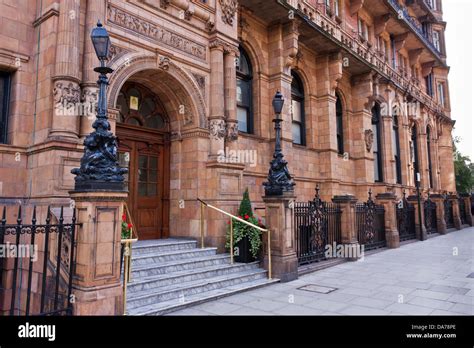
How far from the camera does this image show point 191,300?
21.1 feet

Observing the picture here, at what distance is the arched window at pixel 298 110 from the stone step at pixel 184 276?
825cm

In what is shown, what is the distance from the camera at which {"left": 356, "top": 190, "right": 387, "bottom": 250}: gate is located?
13242 millimetres

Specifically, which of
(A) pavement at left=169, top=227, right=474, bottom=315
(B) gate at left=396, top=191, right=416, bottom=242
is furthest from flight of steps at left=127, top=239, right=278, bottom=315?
(B) gate at left=396, top=191, right=416, bottom=242

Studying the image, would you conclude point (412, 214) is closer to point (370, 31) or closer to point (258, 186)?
point (258, 186)

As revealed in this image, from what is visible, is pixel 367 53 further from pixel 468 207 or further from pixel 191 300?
pixel 191 300

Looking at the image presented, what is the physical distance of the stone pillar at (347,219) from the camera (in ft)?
38.5

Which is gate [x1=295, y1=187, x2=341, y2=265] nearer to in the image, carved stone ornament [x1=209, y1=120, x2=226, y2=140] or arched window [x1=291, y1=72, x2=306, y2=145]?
carved stone ornament [x1=209, y1=120, x2=226, y2=140]

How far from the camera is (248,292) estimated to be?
24.4 ft

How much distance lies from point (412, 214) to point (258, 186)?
9738mm

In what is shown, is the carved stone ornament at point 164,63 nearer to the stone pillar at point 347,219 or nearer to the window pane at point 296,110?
the stone pillar at point 347,219

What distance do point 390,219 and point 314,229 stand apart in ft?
20.0

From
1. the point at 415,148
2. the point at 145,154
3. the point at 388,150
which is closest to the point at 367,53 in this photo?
the point at 388,150
